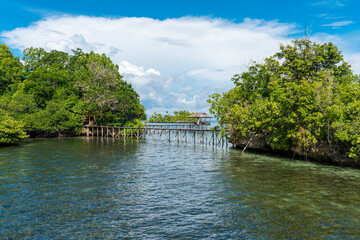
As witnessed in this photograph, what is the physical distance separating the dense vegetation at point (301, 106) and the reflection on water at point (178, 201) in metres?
2.88

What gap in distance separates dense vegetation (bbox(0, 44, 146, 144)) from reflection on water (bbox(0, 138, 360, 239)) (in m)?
29.9

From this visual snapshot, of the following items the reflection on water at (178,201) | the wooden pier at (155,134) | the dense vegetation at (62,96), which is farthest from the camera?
the dense vegetation at (62,96)

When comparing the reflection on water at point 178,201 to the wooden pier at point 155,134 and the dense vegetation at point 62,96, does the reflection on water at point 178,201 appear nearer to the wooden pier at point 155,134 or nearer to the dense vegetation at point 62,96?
the wooden pier at point 155,134

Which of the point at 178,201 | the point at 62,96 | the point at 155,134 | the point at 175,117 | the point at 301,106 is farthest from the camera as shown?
the point at 175,117

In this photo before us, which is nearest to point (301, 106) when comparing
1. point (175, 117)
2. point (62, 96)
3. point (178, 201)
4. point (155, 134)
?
point (178, 201)

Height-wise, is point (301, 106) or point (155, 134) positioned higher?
point (301, 106)

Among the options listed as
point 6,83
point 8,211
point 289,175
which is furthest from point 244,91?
point 6,83

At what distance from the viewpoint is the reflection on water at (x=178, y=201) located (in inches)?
384

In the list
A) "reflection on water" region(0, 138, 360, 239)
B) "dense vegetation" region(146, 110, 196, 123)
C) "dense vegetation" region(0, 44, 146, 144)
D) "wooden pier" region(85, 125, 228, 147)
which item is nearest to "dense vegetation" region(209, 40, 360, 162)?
"reflection on water" region(0, 138, 360, 239)

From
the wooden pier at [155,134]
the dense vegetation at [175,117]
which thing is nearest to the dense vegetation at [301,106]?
the wooden pier at [155,134]

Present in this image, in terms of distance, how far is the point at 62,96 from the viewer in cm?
5378

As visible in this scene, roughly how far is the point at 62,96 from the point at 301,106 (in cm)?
4681

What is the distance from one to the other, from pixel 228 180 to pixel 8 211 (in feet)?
41.2

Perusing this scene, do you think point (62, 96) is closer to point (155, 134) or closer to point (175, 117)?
point (155, 134)
